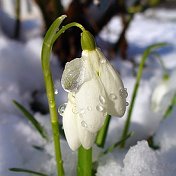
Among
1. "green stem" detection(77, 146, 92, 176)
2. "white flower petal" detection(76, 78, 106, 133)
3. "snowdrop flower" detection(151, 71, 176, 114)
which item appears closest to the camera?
"white flower petal" detection(76, 78, 106, 133)

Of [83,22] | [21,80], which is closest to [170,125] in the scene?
[21,80]

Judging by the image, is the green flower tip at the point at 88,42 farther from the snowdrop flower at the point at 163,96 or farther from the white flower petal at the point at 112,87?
the snowdrop flower at the point at 163,96

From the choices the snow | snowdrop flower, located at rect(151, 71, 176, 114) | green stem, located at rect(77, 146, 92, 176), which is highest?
green stem, located at rect(77, 146, 92, 176)

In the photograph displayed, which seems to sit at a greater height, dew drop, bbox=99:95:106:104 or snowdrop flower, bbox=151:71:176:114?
dew drop, bbox=99:95:106:104

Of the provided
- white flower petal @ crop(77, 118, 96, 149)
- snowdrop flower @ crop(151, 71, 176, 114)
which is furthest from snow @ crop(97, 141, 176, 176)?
snowdrop flower @ crop(151, 71, 176, 114)

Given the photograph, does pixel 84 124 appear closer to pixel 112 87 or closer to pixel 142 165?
pixel 112 87

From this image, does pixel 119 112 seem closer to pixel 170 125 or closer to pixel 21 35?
pixel 170 125

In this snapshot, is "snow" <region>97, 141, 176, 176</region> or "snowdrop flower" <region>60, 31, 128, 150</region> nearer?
"snowdrop flower" <region>60, 31, 128, 150</region>

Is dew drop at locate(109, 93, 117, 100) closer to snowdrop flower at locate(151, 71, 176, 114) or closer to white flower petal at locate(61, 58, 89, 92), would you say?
white flower petal at locate(61, 58, 89, 92)

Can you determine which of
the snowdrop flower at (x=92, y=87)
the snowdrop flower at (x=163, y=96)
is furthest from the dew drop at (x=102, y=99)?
the snowdrop flower at (x=163, y=96)
